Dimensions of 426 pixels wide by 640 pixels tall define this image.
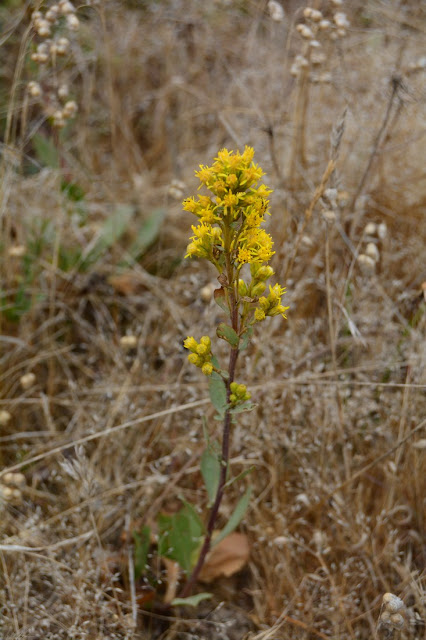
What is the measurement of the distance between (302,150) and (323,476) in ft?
4.80

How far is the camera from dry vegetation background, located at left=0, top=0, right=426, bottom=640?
1678 millimetres

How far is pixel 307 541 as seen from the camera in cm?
186

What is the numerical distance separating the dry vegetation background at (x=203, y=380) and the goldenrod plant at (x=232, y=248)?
16.8 inches

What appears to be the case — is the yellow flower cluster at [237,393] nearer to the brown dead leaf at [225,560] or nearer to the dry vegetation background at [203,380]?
the dry vegetation background at [203,380]

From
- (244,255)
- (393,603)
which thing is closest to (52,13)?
(244,255)

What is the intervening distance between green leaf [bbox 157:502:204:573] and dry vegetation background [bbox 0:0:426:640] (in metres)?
0.14

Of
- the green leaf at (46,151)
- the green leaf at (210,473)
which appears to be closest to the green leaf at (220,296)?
the green leaf at (210,473)

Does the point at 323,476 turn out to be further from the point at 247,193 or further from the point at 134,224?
the point at 134,224

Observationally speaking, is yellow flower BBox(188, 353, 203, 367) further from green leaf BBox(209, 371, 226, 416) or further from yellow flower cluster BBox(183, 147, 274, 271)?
yellow flower cluster BBox(183, 147, 274, 271)

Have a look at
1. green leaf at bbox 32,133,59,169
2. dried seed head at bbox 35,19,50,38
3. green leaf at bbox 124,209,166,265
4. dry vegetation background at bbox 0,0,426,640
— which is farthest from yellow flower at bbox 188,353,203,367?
green leaf at bbox 32,133,59,169

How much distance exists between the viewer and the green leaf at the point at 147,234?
2641 millimetres

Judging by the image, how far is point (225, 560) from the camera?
179 cm

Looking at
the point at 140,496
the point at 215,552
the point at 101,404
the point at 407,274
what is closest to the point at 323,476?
the point at 215,552

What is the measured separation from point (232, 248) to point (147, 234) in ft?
5.00
